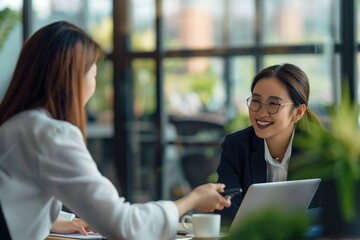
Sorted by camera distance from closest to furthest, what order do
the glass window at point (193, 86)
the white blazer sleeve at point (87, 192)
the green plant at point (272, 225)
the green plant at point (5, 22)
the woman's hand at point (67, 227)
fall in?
1. the green plant at point (272, 225)
2. the white blazer sleeve at point (87, 192)
3. the woman's hand at point (67, 227)
4. the green plant at point (5, 22)
5. the glass window at point (193, 86)

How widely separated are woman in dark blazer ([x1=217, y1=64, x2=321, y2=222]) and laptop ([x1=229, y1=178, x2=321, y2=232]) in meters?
0.45

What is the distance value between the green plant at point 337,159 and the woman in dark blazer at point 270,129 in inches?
65.5

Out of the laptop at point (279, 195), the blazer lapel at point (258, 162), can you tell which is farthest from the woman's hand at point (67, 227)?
the blazer lapel at point (258, 162)

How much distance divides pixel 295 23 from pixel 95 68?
3.43m

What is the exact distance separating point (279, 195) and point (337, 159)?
1.19 metres

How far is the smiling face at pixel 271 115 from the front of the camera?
318 centimetres

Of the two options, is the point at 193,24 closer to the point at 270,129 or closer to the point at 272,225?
the point at 270,129

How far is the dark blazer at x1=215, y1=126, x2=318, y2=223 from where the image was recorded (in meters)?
3.18

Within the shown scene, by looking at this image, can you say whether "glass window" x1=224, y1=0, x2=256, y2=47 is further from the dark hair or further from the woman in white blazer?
the woman in white blazer

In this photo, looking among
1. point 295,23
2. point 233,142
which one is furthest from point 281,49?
point 233,142

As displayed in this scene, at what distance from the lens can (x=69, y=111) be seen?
2203 millimetres

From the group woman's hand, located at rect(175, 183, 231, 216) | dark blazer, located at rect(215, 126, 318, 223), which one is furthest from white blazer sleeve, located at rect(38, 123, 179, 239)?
dark blazer, located at rect(215, 126, 318, 223)

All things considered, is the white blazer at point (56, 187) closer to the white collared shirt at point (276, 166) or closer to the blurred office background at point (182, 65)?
the white collared shirt at point (276, 166)

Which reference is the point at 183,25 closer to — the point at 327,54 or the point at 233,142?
the point at 327,54
